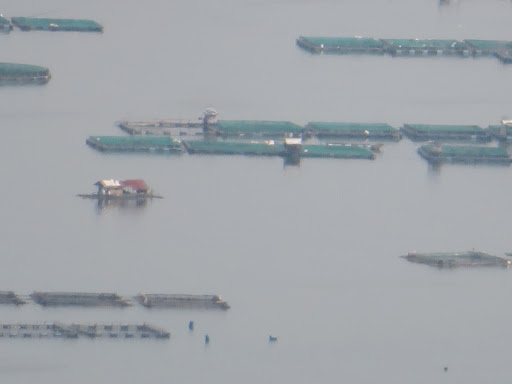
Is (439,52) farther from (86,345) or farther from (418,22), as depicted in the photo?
(86,345)

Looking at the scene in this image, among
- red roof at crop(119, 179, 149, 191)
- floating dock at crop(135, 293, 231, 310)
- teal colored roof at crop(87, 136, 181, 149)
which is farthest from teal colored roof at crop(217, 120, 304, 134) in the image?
floating dock at crop(135, 293, 231, 310)

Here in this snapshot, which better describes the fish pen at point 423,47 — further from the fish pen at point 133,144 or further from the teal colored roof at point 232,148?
the fish pen at point 133,144

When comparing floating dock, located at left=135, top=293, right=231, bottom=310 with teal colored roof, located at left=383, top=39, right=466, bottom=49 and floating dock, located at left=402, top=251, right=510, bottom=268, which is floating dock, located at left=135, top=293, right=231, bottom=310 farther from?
teal colored roof, located at left=383, top=39, right=466, bottom=49

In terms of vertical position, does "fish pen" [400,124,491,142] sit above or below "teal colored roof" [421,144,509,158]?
above

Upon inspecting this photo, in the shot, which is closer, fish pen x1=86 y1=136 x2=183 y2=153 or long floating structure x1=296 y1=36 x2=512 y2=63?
fish pen x1=86 y1=136 x2=183 y2=153

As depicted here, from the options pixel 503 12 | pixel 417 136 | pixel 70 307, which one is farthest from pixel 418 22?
pixel 70 307

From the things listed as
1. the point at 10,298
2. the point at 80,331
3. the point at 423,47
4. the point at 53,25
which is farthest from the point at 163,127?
the point at 80,331

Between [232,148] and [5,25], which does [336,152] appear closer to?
[232,148]
